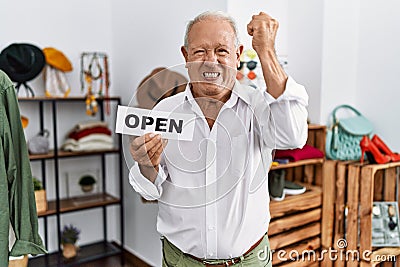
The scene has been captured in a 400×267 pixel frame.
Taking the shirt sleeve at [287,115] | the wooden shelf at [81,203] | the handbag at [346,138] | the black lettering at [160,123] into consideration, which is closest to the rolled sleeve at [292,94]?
the shirt sleeve at [287,115]

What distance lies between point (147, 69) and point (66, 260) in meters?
1.32

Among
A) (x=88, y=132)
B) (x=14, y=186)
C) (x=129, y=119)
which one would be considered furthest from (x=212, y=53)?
(x=88, y=132)

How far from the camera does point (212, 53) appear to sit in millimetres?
890

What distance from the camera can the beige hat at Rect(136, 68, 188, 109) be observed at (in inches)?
39.6

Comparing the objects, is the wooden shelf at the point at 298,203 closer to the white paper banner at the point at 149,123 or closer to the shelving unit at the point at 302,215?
the shelving unit at the point at 302,215

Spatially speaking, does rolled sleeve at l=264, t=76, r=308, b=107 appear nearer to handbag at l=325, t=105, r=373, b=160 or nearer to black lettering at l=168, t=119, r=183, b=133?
black lettering at l=168, t=119, r=183, b=133

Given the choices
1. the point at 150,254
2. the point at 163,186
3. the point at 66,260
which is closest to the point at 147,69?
the point at 150,254

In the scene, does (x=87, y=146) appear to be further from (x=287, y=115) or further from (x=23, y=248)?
(x=287, y=115)

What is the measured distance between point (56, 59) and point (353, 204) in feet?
6.04

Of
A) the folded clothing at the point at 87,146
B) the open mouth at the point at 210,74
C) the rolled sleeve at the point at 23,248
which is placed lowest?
the rolled sleeve at the point at 23,248

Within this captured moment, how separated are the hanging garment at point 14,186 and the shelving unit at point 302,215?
978 mm

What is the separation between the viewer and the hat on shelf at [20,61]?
6.95ft

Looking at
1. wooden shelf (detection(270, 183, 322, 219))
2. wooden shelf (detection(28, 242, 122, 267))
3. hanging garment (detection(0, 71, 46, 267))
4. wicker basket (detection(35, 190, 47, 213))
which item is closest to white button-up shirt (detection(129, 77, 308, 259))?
hanging garment (detection(0, 71, 46, 267))

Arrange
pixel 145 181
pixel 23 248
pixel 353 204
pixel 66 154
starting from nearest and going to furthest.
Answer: pixel 145 181
pixel 23 248
pixel 353 204
pixel 66 154
